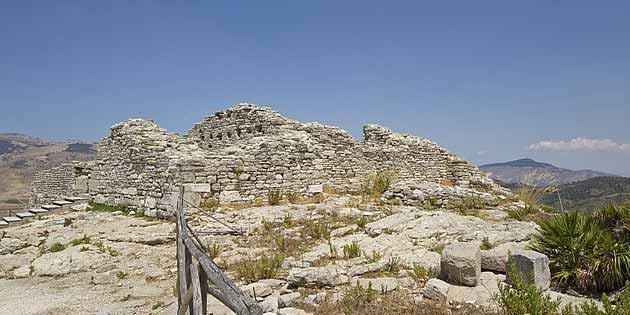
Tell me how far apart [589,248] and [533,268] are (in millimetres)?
1237

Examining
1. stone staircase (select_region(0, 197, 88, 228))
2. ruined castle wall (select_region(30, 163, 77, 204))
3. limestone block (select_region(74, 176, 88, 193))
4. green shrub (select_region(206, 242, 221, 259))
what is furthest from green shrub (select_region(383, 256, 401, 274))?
ruined castle wall (select_region(30, 163, 77, 204))

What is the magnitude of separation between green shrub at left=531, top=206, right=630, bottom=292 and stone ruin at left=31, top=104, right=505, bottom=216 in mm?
7997

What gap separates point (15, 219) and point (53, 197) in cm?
557

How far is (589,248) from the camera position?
20.0 ft

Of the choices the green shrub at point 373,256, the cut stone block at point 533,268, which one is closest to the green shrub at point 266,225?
the green shrub at point 373,256

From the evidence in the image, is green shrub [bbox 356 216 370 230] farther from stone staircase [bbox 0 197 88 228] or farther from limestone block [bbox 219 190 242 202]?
stone staircase [bbox 0 197 88 228]

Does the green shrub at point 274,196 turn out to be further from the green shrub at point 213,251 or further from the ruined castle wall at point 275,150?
the green shrub at point 213,251

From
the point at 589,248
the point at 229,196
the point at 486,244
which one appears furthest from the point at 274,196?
the point at 589,248

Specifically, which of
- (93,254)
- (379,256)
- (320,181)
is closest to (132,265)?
(93,254)

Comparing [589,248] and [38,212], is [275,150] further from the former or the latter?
[38,212]

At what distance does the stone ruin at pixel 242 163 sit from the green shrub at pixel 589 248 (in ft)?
26.2

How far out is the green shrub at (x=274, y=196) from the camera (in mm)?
13883

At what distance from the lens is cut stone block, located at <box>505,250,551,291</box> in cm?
569

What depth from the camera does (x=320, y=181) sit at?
16172mm
